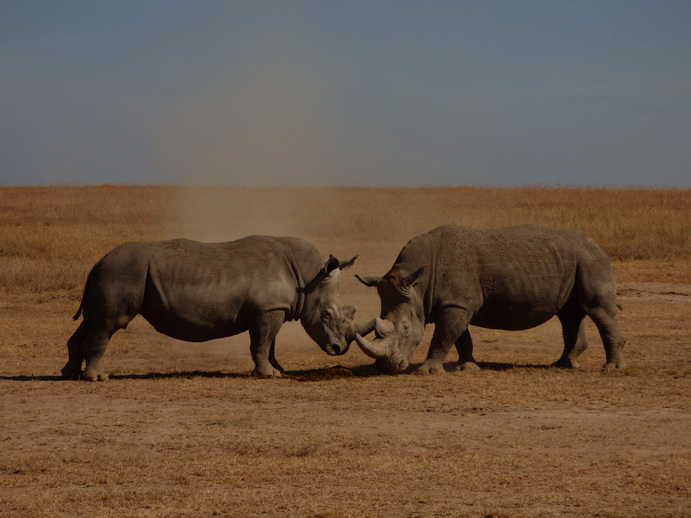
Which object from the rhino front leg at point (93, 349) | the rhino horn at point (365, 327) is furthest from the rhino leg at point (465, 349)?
→ the rhino front leg at point (93, 349)

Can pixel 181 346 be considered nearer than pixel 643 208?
Yes

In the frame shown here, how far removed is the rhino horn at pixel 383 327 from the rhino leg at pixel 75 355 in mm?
3218

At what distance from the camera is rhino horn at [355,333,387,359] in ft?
39.5

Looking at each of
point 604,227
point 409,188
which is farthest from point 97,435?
point 409,188

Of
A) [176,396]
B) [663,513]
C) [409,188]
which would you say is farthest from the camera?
[409,188]

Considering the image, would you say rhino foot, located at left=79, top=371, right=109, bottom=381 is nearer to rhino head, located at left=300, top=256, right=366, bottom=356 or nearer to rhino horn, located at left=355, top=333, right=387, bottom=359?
rhino head, located at left=300, top=256, right=366, bottom=356

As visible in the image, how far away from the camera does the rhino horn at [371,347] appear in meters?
12.0

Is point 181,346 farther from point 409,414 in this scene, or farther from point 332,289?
point 409,414

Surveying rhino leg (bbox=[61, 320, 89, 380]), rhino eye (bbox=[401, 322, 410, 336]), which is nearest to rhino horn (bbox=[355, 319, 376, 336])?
rhino eye (bbox=[401, 322, 410, 336])

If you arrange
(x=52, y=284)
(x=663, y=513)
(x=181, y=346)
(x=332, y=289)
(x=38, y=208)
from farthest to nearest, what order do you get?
(x=38, y=208) → (x=52, y=284) → (x=181, y=346) → (x=332, y=289) → (x=663, y=513)

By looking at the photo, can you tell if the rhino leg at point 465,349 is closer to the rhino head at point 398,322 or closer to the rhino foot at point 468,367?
the rhino foot at point 468,367

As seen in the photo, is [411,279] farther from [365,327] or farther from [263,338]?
[263,338]

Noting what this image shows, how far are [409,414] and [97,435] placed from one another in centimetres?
280

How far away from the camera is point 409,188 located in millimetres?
48219
